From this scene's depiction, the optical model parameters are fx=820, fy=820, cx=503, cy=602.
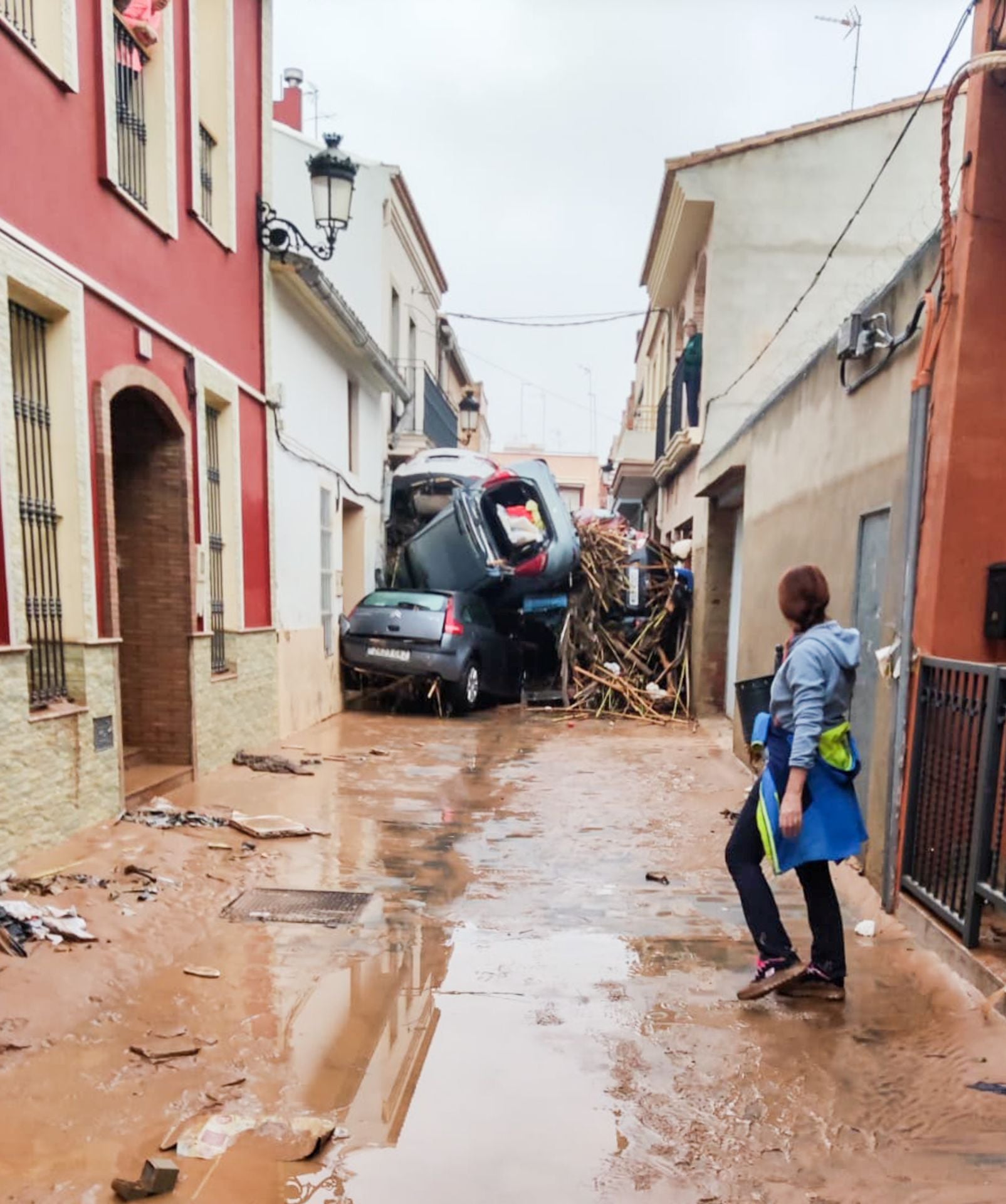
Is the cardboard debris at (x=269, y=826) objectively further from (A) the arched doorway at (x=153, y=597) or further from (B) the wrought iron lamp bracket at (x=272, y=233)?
(B) the wrought iron lamp bracket at (x=272, y=233)

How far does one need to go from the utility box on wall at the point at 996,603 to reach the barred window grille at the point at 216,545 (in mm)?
6218

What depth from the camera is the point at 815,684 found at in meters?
3.19

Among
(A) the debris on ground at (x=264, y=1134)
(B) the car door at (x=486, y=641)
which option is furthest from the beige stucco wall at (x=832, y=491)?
(B) the car door at (x=486, y=641)

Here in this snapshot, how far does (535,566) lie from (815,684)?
9.07 m

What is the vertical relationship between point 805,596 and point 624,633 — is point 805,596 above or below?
above

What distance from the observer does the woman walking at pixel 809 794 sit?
321cm

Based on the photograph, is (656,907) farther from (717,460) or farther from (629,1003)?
(717,460)

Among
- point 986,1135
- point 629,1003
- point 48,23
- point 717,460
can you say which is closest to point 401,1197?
point 629,1003

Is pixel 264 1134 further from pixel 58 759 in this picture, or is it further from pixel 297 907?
pixel 58 759

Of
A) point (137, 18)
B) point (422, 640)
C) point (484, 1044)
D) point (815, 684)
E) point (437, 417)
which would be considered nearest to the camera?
point (484, 1044)

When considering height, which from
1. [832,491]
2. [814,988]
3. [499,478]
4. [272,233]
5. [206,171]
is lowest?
[814,988]

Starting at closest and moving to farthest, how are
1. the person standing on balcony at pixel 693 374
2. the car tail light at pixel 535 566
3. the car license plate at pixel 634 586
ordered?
the car tail light at pixel 535 566
the car license plate at pixel 634 586
the person standing on balcony at pixel 693 374

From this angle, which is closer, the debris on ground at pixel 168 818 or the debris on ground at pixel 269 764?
the debris on ground at pixel 168 818

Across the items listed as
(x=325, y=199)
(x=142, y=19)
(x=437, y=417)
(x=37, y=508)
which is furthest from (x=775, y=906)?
(x=437, y=417)
